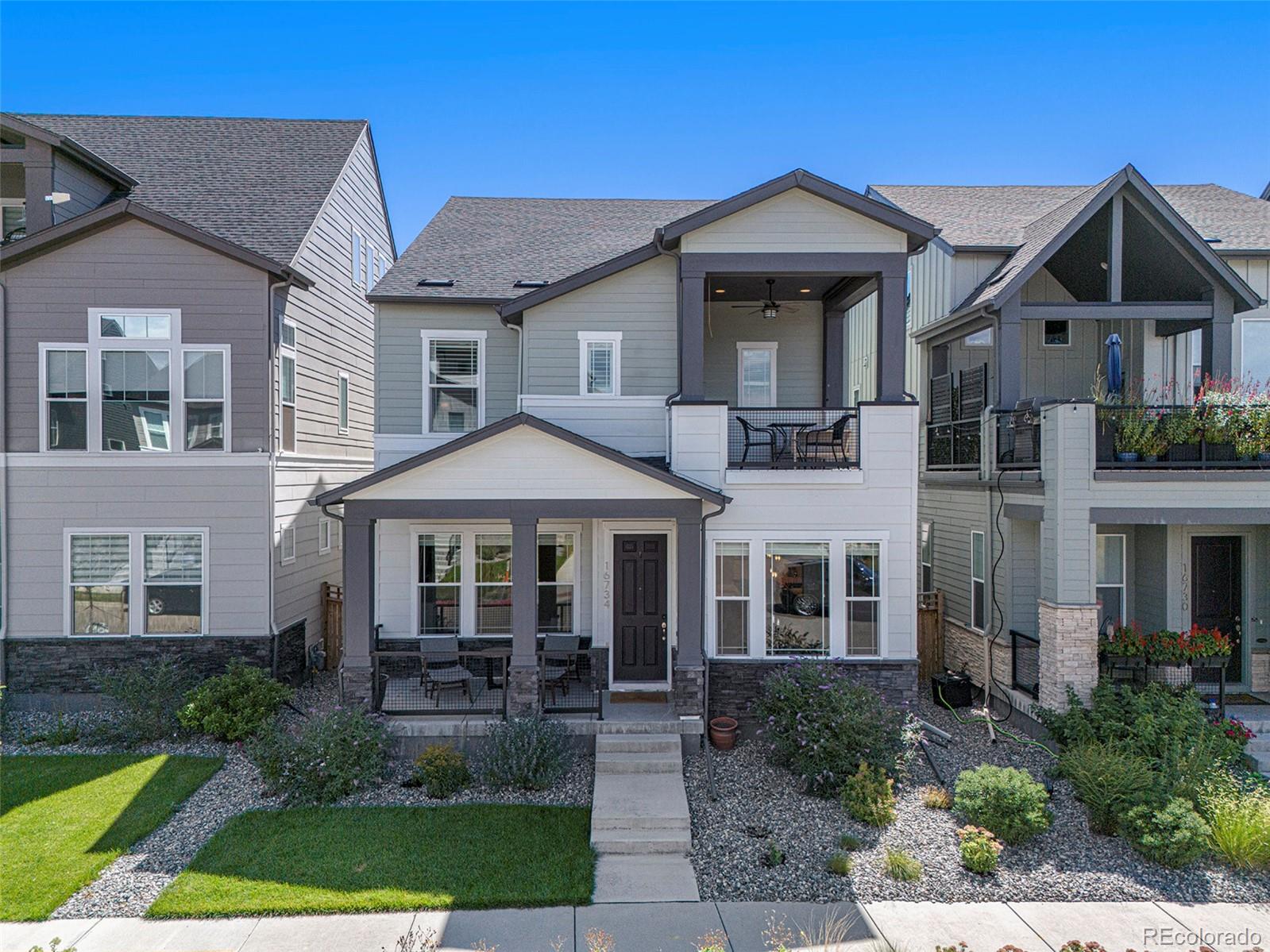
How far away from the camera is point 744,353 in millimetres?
13430

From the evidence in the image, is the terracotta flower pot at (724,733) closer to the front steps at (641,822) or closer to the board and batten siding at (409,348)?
the front steps at (641,822)

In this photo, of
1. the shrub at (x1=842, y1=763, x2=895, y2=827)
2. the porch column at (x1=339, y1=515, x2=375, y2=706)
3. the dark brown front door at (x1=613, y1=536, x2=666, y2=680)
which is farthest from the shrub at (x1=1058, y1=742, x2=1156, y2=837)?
the porch column at (x1=339, y1=515, x2=375, y2=706)

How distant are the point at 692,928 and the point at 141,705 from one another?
8.76 metres

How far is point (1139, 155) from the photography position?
539 inches

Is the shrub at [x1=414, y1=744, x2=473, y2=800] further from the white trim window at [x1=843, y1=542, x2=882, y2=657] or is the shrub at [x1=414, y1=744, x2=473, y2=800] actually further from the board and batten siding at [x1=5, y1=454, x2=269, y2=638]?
the white trim window at [x1=843, y1=542, x2=882, y2=657]

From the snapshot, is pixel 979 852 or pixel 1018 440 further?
pixel 1018 440

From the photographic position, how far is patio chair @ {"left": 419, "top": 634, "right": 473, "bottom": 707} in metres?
10.6

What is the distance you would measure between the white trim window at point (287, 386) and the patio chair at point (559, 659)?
5827mm

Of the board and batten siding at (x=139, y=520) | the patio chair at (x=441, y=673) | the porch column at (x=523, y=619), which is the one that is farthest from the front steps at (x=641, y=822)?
the board and batten siding at (x=139, y=520)

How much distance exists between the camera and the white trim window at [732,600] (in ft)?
36.0

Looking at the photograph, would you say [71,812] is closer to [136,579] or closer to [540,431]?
[136,579]

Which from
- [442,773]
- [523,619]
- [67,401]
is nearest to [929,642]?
[523,619]

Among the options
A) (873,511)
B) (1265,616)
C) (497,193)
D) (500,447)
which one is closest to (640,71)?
(497,193)

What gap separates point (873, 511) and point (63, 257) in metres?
13.4
